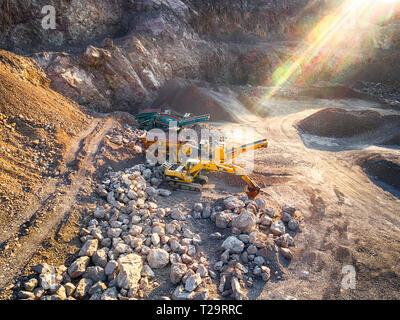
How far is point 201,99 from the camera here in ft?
58.9

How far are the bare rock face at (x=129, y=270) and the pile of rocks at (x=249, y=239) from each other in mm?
1806

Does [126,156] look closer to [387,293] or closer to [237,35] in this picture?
[387,293]

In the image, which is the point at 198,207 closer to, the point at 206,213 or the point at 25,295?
the point at 206,213

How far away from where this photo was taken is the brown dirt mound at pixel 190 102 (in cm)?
1741

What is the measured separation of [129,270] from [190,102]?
1463 centimetres

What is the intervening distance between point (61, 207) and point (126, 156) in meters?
3.97

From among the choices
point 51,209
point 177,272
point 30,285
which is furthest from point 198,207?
point 30,285

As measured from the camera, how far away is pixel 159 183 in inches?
342

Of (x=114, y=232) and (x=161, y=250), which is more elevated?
(x=114, y=232)

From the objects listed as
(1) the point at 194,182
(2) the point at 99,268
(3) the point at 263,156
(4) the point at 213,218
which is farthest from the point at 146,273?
(3) the point at 263,156

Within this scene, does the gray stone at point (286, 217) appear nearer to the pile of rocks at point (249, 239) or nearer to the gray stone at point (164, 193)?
the pile of rocks at point (249, 239)

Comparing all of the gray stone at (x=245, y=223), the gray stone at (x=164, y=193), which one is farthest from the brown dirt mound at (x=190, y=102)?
the gray stone at (x=245, y=223)

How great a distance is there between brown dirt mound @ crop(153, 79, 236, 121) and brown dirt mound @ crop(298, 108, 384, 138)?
6.00 m

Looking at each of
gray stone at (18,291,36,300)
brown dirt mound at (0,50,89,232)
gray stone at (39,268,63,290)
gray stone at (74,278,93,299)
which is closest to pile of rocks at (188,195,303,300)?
gray stone at (74,278,93,299)
